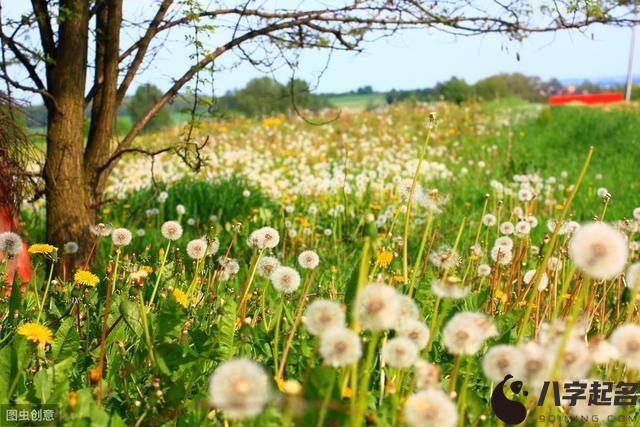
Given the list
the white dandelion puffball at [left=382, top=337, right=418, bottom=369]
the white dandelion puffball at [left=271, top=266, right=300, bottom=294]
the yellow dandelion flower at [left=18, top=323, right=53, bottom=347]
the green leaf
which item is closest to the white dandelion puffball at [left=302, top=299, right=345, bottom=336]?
the white dandelion puffball at [left=382, top=337, right=418, bottom=369]

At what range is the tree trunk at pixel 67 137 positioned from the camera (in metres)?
3.90

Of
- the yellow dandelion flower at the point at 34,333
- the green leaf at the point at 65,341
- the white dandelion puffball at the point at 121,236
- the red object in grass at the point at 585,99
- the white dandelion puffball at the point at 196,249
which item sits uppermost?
the red object in grass at the point at 585,99

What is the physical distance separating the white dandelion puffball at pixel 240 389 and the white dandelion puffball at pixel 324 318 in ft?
0.70

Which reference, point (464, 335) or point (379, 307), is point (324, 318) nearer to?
point (379, 307)

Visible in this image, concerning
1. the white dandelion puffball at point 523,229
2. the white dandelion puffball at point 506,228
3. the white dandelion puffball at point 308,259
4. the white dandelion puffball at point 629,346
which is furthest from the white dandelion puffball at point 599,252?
the white dandelion puffball at point 506,228

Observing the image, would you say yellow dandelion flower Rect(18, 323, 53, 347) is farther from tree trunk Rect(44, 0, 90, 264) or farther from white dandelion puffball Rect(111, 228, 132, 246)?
tree trunk Rect(44, 0, 90, 264)

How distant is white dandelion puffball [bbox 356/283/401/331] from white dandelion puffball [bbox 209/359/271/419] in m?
0.22

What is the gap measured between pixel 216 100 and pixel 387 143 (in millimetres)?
8823

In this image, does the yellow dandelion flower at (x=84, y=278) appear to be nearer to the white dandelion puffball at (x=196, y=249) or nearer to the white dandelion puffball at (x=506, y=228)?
the white dandelion puffball at (x=196, y=249)

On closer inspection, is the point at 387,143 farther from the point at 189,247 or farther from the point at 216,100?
the point at 189,247

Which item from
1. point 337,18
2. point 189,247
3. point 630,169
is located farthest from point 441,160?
point 189,247

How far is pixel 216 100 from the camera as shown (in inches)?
168

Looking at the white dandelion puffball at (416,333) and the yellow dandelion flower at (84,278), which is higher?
the white dandelion puffball at (416,333)

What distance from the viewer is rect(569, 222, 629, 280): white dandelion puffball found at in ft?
3.69
